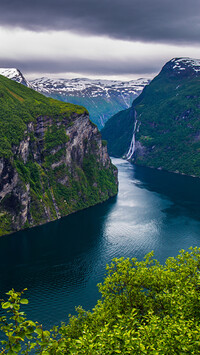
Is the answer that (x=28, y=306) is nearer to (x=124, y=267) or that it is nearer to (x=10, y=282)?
(x=10, y=282)

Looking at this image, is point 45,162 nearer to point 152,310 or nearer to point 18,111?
point 18,111

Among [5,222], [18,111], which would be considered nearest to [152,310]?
[5,222]

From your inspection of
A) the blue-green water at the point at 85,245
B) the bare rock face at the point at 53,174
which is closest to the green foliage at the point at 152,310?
the blue-green water at the point at 85,245

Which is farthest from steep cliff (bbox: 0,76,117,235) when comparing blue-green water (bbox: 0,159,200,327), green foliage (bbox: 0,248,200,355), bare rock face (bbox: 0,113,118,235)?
green foliage (bbox: 0,248,200,355)

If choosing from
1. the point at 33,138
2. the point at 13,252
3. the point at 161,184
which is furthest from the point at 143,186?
the point at 13,252

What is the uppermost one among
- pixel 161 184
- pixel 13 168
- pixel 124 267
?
pixel 124 267

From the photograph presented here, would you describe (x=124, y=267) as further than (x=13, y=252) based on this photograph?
No

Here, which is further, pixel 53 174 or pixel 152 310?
pixel 53 174
